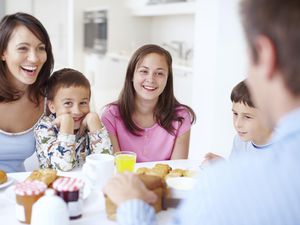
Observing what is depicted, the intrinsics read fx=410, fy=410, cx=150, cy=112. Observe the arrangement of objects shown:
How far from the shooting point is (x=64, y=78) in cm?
169

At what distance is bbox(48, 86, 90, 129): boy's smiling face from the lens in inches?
65.1

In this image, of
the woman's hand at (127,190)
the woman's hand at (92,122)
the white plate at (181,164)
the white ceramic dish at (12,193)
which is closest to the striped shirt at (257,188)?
the woman's hand at (127,190)

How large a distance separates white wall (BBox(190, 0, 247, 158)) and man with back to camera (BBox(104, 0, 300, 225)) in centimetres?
246

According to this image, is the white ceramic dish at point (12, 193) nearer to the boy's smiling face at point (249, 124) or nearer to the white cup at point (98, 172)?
the white cup at point (98, 172)

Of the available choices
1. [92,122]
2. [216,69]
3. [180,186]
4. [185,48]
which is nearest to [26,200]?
[180,186]

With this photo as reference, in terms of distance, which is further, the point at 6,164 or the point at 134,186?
the point at 6,164

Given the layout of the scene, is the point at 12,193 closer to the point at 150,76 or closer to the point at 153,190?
the point at 153,190

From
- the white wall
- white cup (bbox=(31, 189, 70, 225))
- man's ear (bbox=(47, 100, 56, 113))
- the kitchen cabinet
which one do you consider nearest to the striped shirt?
white cup (bbox=(31, 189, 70, 225))

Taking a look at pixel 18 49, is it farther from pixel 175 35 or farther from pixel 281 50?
pixel 175 35

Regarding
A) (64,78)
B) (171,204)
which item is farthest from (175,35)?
(171,204)

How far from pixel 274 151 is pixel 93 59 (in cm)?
444

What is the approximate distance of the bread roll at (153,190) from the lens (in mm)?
1026

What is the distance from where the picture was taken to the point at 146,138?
6.24 ft

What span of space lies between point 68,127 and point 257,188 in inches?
39.3
